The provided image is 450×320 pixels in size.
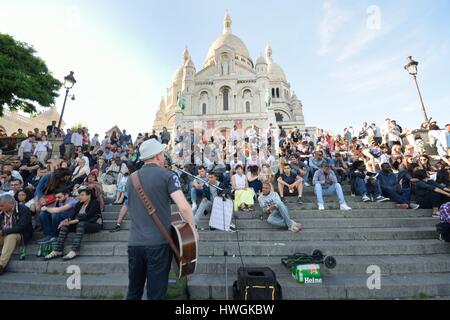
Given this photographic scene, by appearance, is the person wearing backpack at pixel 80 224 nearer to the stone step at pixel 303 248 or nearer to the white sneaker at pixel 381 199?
the stone step at pixel 303 248

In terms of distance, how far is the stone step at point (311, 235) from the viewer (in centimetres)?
515

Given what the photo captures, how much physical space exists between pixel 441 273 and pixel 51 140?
15.6 m

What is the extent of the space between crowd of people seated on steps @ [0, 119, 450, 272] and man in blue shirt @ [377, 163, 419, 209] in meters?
0.03

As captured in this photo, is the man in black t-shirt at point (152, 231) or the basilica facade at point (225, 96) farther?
the basilica facade at point (225, 96)

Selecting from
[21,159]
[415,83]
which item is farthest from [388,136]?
[21,159]

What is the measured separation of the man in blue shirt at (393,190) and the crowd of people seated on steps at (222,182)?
0.08ft

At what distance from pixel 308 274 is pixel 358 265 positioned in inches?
44.4

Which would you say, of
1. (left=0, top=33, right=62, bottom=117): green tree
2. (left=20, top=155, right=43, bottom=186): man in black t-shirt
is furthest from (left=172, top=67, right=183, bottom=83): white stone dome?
(left=20, top=155, right=43, bottom=186): man in black t-shirt

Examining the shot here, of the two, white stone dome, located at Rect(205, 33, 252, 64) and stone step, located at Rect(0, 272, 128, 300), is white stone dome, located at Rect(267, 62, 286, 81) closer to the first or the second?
white stone dome, located at Rect(205, 33, 252, 64)

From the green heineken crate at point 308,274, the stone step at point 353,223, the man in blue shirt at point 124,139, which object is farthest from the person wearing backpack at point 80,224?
the man in blue shirt at point 124,139

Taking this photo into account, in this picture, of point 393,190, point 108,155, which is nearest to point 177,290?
point 393,190

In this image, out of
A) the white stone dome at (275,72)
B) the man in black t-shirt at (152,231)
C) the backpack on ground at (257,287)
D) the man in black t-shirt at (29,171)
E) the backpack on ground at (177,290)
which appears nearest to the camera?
the man in black t-shirt at (152,231)

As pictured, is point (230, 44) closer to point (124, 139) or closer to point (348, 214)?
point (124, 139)

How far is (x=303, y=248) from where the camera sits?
15.1 feet
